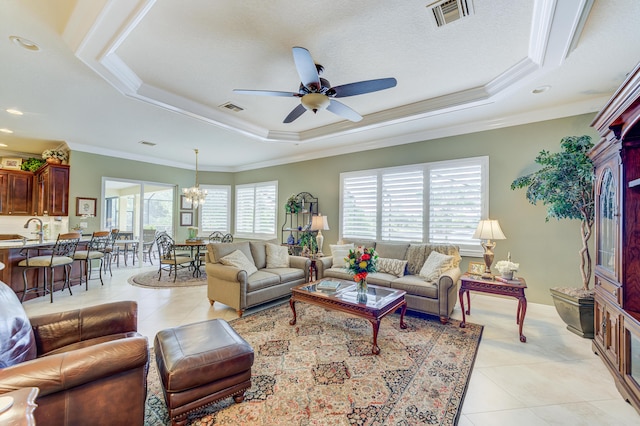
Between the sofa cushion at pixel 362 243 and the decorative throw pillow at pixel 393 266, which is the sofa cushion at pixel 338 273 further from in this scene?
the sofa cushion at pixel 362 243

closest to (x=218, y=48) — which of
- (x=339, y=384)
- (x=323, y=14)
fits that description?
(x=323, y=14)

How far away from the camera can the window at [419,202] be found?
4.46 metres

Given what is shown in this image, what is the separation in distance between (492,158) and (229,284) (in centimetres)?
446

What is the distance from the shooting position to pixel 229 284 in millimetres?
3805

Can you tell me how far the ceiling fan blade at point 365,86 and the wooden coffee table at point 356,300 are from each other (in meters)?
2.17

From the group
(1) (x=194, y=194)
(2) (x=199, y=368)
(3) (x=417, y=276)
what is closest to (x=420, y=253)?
(3) (x=417, y=276)

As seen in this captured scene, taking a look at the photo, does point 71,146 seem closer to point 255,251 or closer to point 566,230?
point 255,251

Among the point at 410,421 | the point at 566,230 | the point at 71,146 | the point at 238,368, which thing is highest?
the point at 71,146

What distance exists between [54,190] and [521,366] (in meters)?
8.49

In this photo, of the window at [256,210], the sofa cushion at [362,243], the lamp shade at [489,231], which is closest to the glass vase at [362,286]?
the sofa cushion at [362,243]

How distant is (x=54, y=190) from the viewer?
583 centimetres

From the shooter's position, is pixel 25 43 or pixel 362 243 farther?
pixel 362 243

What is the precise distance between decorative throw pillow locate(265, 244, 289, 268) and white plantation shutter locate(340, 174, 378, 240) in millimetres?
1697

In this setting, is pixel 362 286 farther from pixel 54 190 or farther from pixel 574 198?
pixel 54 190
